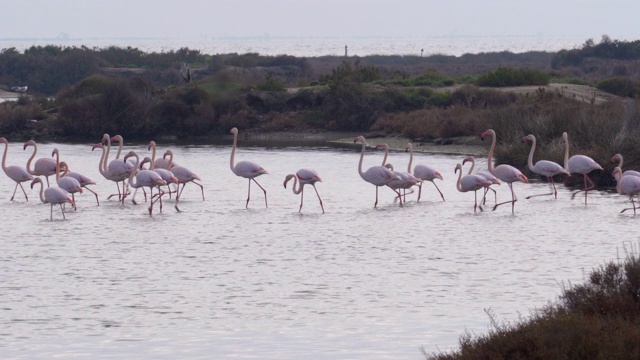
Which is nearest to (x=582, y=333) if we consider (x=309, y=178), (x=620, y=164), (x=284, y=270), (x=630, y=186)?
(x=284, y=270)

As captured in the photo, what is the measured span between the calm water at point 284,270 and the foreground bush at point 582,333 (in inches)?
55.8

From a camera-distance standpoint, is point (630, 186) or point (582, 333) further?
point (630, 186)

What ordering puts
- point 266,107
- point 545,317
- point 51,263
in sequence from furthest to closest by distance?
point 266,107 < point 51,263 < point 545,317

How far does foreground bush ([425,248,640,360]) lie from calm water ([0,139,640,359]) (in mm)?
1418

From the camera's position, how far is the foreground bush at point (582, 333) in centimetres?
699

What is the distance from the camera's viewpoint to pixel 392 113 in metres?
35.5

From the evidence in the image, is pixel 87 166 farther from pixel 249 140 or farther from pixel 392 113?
pixel 392 113

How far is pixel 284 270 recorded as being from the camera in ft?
42.0

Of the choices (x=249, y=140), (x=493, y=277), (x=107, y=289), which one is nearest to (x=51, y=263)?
(x=107, y=289)

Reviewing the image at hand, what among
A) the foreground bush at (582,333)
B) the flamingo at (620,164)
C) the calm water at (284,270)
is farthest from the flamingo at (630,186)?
the foreground bush at (582,333)

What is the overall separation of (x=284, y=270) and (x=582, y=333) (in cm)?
604

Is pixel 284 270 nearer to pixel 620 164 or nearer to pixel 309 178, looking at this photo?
pixel 309 178

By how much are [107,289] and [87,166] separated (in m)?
14.5

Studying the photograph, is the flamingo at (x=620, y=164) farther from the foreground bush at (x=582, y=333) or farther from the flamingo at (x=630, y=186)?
the foreground bush at (x=582, y=333)
